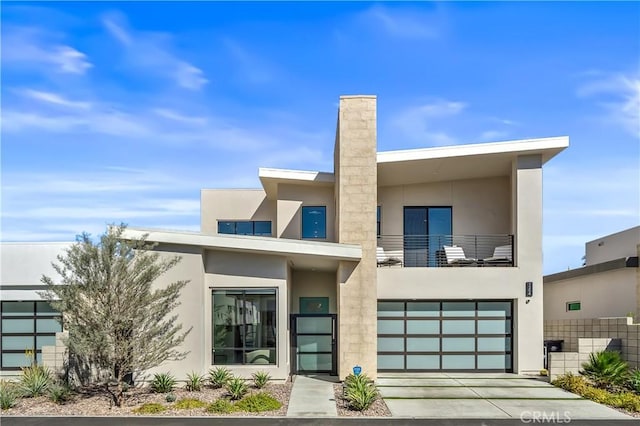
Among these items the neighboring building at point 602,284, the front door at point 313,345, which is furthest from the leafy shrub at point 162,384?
the neighboring building at point 602,284

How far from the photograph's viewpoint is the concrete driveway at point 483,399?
12.2m

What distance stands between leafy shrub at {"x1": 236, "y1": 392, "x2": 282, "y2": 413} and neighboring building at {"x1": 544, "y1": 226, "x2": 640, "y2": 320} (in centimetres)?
1213

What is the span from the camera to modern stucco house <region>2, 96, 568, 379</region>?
15734 millimetres

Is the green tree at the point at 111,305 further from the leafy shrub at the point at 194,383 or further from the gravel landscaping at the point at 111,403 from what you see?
the leafy shrub at the point at 194,383

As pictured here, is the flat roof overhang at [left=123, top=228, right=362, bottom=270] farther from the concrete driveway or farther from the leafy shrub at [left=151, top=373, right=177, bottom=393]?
the concrete driveway

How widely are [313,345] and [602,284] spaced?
10.8 m

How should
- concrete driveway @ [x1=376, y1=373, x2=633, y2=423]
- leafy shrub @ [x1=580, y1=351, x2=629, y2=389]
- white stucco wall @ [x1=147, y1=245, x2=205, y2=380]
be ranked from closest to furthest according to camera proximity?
concrete driveway @ [x1=376, y1=373, x2=633, y2=423], leafy shrub @ [x1=580, y1=351, x2=629, y2=389], white stucco wall @ [x1=147, y1=245, x2=205, y2=380]

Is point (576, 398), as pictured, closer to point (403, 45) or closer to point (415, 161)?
point (415, 161)

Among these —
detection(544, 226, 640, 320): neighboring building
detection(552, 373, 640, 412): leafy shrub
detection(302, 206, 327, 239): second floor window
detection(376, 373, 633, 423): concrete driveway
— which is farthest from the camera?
detection(302, 206, 327, 239): second floor window

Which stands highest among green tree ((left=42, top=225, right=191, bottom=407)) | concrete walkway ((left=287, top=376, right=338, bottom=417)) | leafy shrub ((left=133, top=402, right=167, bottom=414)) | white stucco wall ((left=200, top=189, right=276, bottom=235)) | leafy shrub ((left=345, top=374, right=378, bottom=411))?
white stucco wall ((left=200, top=189, right=276, bottom=235))

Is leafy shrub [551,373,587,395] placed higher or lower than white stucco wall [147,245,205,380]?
lower

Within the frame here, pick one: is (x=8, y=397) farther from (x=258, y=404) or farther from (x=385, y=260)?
(x=385, y=260)

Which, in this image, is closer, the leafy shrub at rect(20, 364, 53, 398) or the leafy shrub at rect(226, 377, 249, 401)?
the leafy shrub at rect(226, 377, 249, 401)

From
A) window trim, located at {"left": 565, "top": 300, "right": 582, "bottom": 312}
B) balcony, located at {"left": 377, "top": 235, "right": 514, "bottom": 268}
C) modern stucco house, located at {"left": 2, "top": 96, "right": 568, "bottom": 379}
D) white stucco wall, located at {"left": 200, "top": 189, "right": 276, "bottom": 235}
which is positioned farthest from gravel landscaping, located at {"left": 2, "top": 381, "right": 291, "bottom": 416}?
window trim, located at {"left": 565, "top": 300, "right": 582, "bottom": 312}
